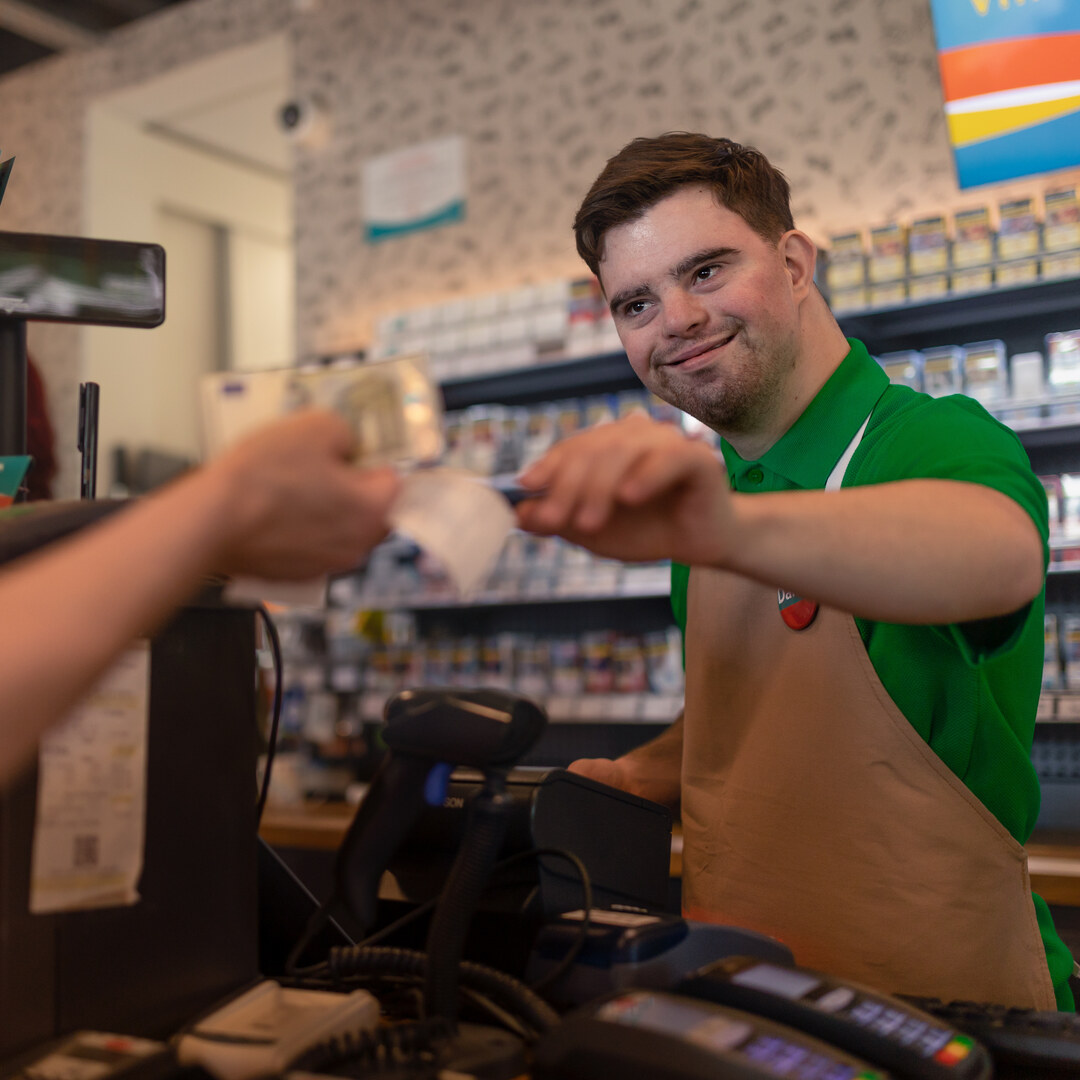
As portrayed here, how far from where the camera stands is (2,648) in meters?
0.50

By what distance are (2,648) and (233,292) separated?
6521mm

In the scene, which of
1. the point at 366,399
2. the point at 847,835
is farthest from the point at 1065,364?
the point at 366,399

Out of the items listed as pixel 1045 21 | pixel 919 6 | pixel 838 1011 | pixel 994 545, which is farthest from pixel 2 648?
pixel 919 6

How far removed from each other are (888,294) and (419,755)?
8.42 ft

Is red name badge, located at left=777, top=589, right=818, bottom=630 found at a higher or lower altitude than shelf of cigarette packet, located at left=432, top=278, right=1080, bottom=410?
lower

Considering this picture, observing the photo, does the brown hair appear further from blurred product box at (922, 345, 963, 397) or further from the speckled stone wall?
the speckled stone wall

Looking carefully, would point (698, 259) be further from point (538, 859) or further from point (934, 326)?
point (934, 326)

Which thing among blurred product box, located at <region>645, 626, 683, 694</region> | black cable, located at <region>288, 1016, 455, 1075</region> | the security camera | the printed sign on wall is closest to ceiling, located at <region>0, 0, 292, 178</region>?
the security camera

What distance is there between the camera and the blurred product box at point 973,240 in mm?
2848

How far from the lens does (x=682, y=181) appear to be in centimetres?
141

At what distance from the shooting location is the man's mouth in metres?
1.43

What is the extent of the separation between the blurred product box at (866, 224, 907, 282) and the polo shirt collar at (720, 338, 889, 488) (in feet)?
5.45

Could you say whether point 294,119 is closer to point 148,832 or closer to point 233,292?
point 233,292

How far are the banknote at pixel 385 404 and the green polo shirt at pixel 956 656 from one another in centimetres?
53
